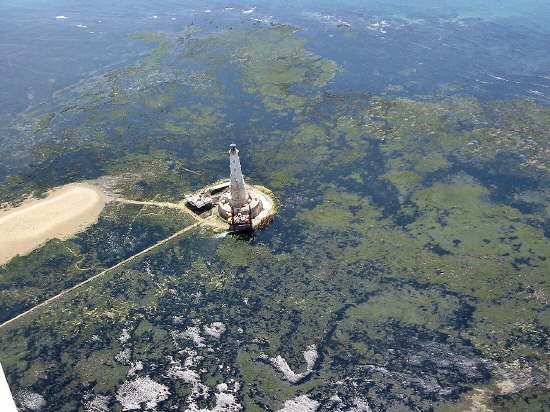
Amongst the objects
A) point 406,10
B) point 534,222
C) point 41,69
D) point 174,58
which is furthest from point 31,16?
point 534,222

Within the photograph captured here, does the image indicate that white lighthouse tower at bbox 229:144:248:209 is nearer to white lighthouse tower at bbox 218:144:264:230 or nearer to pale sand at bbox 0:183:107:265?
white lighthouse tower at bbox 218:144:264:230

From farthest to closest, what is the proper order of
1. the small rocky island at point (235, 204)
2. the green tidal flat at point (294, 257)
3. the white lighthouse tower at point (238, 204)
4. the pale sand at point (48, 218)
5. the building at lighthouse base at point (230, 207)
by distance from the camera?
1. the building at lighthouse base at point (230, 207)
2. the small rocky island at point (235, 204)
3. the white lighthouse tower at point (238, 204)
4. the pale sand at point (48, 218)
5. the green tidal flat at point (294, 257)

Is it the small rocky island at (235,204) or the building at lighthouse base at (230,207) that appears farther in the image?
the building at lighthouse base at (230,207)

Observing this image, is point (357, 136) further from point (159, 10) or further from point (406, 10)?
point (159, 10)

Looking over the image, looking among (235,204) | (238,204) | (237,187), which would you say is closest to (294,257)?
(238,204)

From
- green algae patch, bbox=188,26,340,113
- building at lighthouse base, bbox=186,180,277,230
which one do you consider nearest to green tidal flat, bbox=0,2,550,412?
green algae patch, bbox=188,26,340,113

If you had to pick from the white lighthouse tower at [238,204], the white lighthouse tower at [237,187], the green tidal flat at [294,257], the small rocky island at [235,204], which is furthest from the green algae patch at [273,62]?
the white lighthouse tower at [237,187]

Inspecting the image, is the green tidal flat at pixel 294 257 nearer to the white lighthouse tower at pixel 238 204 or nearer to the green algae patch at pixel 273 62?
the green algae patch at pixel 273 62
